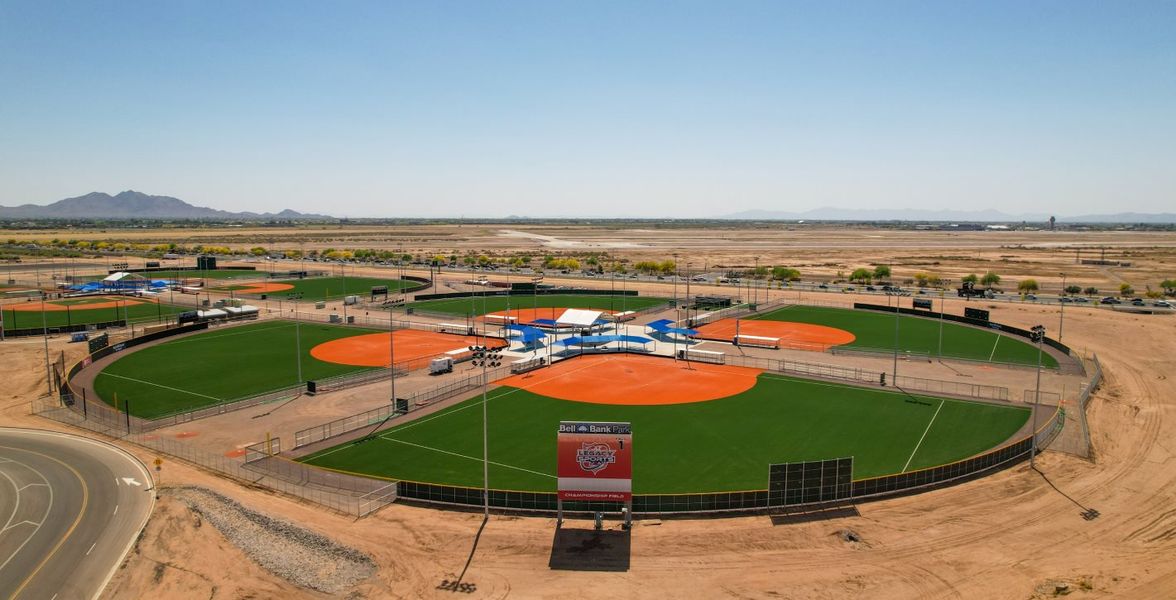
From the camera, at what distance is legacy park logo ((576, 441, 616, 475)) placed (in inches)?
1278

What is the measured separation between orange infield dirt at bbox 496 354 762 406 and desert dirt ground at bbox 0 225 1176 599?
863 inches

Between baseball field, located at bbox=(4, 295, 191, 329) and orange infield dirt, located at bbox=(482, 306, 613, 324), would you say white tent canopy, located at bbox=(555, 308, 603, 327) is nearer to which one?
orange infield dirt, located at bbox=(482, 306, 613, 324)

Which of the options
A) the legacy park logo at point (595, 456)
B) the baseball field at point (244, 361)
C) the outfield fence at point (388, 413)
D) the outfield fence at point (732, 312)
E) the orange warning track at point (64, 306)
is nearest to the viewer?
the legacy park logo at point (595, 456)

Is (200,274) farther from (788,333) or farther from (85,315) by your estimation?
(788,333)

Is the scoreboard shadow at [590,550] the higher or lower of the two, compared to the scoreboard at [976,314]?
lower

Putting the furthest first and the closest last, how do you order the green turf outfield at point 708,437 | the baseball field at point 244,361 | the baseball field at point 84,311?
the baseball field at point 84,311
the baseball field at point 244,361
the green turf outfield at point 708,437

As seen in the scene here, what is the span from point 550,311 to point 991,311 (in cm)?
6719

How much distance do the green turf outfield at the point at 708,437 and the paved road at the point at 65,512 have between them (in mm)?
10005

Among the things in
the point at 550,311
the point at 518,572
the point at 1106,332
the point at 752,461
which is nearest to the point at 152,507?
the point at 518,572

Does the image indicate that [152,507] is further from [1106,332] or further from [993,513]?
[1106,332]

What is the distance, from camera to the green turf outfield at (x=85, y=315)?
8681cm

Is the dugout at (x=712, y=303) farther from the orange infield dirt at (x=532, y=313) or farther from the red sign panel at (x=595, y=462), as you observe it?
the red sign panel at (x=595, y=462)

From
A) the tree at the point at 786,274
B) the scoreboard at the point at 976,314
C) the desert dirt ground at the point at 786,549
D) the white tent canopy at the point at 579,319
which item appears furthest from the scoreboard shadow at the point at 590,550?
the tree at the point at 786,274

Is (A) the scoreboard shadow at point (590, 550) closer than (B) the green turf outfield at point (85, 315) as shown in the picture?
Yes
